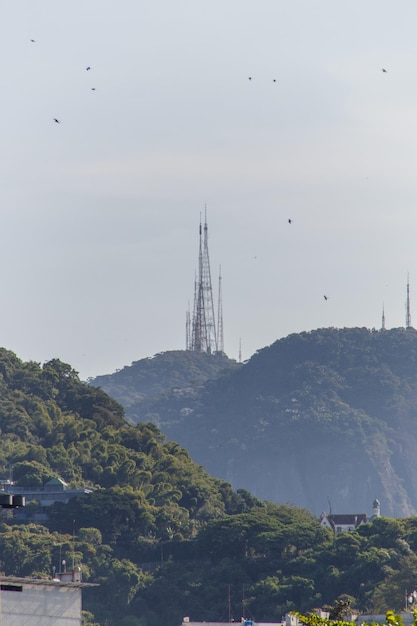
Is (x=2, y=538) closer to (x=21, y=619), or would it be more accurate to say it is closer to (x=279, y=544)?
(x=279, y=544)

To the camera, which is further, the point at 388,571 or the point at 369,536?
the point at 369,536

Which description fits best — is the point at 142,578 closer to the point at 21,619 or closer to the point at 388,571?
the point at 388,571

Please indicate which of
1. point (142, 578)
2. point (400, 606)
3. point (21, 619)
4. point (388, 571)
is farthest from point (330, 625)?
point (142, 578)

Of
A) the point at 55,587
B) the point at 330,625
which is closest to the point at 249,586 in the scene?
the point at 55,587

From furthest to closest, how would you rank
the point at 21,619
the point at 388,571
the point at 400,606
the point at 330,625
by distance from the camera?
1. the point at 388,571
2. the point at 400,606
3. the point at 21,619
4. the point at 330,625

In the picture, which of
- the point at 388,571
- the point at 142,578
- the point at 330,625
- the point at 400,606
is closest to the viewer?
the point at 330,625
